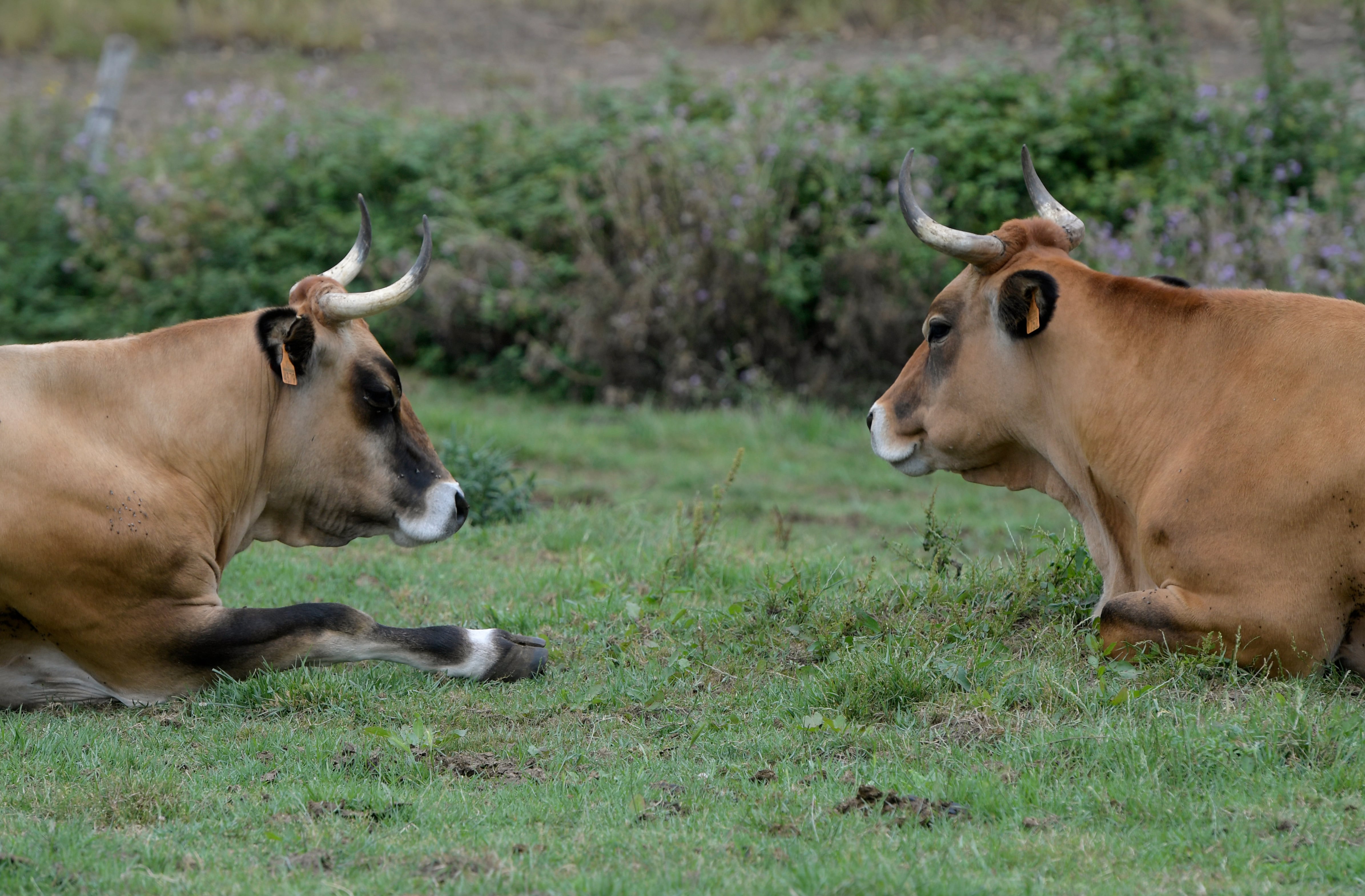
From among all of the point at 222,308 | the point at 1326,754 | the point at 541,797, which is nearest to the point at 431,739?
the point at 541,797

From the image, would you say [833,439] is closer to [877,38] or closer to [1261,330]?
[1261,330]

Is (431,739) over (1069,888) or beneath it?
beneath

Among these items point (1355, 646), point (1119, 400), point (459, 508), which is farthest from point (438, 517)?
point (1355, 646)

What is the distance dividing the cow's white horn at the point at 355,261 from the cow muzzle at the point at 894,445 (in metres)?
2.11

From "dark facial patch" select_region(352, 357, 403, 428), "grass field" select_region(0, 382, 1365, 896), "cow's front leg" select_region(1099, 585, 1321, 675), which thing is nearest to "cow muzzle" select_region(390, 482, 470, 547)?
"dark facial patch" select_region(352, 357, 403, 428)

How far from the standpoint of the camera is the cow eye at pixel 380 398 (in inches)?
224

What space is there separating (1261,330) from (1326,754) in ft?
5.25

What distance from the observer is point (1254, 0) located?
13.6m

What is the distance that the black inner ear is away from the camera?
555 cm

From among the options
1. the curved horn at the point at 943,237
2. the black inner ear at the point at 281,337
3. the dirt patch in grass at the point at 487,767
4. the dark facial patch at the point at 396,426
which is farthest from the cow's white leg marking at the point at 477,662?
the curved horn at the point at 943,237

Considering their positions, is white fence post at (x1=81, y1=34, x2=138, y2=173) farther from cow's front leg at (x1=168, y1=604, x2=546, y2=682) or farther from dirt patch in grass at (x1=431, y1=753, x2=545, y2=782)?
dirt patch in grass at (x1=431, y1=753, x2=545, y2=782)

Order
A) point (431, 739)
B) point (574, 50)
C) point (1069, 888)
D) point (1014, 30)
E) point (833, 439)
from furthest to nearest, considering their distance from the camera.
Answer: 1. point (574, 50)
2. point (1014, 30)
3. point (833, 439)
4. point (431, 739)
5. point (1069, 888)

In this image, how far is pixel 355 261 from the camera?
598 cm

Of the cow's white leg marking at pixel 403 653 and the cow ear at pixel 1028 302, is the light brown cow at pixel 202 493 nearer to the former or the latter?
the cow's white leg marking at pixel 403 653
